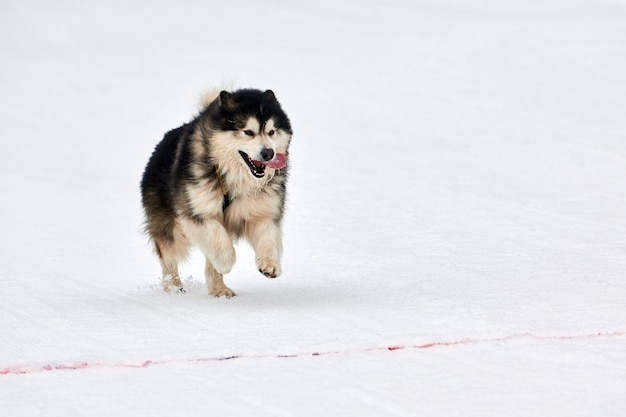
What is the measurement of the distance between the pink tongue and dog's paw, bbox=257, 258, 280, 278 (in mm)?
579

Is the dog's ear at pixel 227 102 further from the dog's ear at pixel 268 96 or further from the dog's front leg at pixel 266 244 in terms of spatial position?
the dog's front leg at pixel 266 244

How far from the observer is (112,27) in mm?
21328

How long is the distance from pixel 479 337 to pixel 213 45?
15715 millimetres

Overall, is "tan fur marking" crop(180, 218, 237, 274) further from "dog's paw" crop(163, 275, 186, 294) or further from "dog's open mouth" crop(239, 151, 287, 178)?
"dog's paw" crop(163, 275, 186, 294)

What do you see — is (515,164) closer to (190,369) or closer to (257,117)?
(257,117)

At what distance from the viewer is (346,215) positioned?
9688 mm

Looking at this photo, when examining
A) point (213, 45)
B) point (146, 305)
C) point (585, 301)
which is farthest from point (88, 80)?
point (585, 301)

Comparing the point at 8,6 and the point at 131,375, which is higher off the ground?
the point at 8,6

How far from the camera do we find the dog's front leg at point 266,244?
6.19 metres

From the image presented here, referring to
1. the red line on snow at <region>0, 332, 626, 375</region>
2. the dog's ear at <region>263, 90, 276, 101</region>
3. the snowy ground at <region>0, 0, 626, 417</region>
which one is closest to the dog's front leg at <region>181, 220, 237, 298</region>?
the snowy ground at <region>0, 0, 626, 417</region>

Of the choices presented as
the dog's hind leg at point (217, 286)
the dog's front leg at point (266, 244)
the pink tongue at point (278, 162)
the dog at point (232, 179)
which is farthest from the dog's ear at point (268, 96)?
the dog's hind leg at point (217, 286)

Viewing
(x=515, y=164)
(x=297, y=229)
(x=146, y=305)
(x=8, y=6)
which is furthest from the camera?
(x=8, y=6)

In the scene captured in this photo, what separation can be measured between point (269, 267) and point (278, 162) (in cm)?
65

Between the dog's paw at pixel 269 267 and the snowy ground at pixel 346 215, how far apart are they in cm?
20
